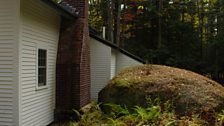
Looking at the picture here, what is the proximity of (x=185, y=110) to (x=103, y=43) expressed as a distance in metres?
8.98

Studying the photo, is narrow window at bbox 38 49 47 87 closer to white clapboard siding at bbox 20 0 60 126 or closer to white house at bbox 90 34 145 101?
white clapboard siding at bbox 20 0 60 126

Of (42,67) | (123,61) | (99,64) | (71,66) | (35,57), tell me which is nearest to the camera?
(35,57)

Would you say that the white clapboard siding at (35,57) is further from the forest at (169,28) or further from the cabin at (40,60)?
the forest at (169,28)

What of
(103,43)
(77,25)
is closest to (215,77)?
(103,43)

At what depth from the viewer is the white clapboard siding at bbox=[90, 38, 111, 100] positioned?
18.5 m

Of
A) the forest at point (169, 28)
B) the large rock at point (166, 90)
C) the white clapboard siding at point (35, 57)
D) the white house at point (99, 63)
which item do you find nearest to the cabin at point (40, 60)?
the white clapboard siding at point (35, 57)

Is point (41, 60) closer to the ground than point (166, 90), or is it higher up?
higher up

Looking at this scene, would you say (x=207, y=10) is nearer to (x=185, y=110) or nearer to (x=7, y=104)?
(x=185, y=110)

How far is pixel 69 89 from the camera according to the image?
12688 millimetres

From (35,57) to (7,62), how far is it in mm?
1472

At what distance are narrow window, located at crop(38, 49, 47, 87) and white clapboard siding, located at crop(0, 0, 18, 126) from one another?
201 cm

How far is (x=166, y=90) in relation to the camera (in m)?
10.9

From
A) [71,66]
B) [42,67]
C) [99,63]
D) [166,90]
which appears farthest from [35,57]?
[99,63]

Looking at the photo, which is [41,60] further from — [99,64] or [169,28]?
[169,28]
